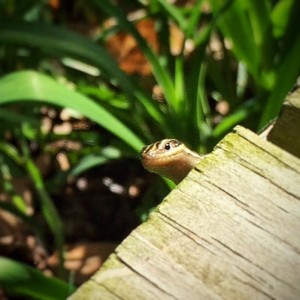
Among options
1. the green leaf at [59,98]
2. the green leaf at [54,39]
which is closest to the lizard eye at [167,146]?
the green leaf at [59,98]

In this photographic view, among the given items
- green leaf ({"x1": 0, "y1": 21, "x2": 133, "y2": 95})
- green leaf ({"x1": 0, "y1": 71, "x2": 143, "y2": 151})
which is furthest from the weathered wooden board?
green leaf ({"x1": 0, "y1": 21, "x2": 133, "y2": 95})

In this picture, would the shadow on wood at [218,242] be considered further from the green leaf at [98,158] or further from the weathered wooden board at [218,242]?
the green leaf at [98,158]

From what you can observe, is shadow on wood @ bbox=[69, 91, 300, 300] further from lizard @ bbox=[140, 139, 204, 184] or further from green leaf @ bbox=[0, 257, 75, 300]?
green leaf @ bbox=[0, 257, 75, 300]

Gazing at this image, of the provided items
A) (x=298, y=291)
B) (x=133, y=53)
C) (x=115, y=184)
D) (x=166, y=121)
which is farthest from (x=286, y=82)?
(x=133, y=53)

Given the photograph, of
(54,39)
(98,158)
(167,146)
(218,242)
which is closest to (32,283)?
(98,158)

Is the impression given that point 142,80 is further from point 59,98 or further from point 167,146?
point 167,146

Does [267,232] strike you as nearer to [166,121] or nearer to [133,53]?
[166,121]
